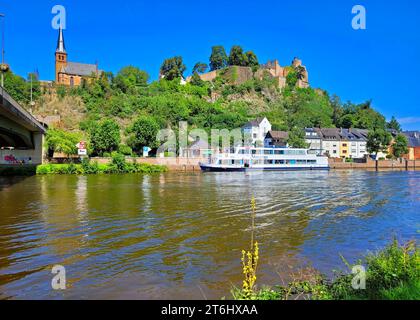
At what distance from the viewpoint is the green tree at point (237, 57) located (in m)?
144

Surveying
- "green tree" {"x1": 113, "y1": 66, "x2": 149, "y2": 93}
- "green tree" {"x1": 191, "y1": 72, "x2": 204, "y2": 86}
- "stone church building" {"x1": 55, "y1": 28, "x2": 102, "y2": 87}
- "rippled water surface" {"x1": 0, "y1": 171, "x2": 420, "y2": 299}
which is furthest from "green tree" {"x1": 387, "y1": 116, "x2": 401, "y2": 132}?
"rippled water surface" {"x1": 0, "y1": 171, "x2": 420, "y2": 299}

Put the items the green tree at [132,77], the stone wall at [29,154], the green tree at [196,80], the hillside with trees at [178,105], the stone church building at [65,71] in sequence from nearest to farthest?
1. the stone wall at [29,154]
2. the hillside with trees at [178,105]
3. the green tree at [132,77]
4. the stone church building at [65,71]
5. the green tree at [196,80]

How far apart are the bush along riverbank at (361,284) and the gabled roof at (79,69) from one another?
134 m

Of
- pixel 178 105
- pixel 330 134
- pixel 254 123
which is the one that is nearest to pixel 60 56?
pixel 178 105

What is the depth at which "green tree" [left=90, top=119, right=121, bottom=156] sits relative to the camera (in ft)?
239

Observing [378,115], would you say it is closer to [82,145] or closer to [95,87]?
[95,87]

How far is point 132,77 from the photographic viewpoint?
4931 inches

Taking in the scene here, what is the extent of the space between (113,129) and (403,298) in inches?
2831

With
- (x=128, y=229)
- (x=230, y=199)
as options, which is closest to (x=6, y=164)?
(x=230, y=199)

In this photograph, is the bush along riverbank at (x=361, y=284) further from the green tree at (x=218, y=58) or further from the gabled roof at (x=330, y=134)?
the green tree at (x=218, y=58)

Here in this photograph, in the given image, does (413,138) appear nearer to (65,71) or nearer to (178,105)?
(178,105)

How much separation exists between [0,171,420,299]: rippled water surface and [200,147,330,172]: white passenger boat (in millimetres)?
47419

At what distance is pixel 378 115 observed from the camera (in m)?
142

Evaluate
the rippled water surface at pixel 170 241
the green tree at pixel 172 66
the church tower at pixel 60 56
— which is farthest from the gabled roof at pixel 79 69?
the rippled water surface at pixel 170 241
